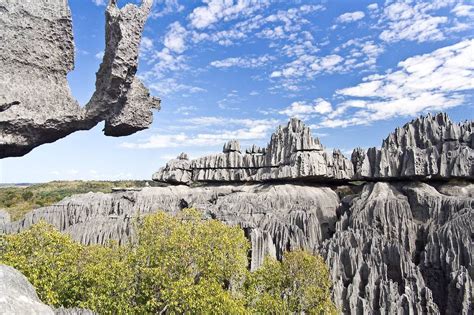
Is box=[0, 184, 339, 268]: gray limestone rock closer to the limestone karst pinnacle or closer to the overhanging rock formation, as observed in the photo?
the limestone karst pinnacle

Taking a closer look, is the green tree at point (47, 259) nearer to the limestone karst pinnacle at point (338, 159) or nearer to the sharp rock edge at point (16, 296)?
the sharp rock edge at point (16, 296)

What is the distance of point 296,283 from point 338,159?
3797 centimetres

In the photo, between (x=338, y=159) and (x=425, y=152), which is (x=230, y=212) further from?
(x=425, y=152)

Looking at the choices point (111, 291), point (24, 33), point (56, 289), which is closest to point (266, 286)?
point (111, 291)

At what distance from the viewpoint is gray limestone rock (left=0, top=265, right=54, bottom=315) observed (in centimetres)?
672

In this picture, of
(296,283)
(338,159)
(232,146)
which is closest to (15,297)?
(296,283)

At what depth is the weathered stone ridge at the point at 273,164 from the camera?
58525mm

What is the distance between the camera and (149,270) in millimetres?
17812

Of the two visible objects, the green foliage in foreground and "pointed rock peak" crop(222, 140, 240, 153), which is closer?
the green foliage in foreground

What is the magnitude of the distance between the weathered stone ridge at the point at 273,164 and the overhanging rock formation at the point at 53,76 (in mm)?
44156

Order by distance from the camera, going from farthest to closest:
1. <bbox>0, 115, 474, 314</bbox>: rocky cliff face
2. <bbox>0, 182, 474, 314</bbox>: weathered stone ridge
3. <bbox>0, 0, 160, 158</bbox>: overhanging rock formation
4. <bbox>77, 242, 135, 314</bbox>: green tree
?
<bbox>0, 115, 474, 314</bbox>: rocky cliff face, <bbox>0, 182, 474, 314</bbox>: weathered stone ridge, <bbox>77, 242, 135, 314</bbox>: green tree, <bbox>0, 0, 160, 158</bbox>: overhanging rock formation

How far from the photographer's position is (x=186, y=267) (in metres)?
19.5

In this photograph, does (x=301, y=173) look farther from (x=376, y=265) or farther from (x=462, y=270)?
(x=462, y=270)

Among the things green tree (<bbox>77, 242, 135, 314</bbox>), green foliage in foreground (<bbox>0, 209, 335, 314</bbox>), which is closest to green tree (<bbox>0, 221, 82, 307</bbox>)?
green foliage in foreground (<bbox>0, 209, 335, 314</bbox>)
